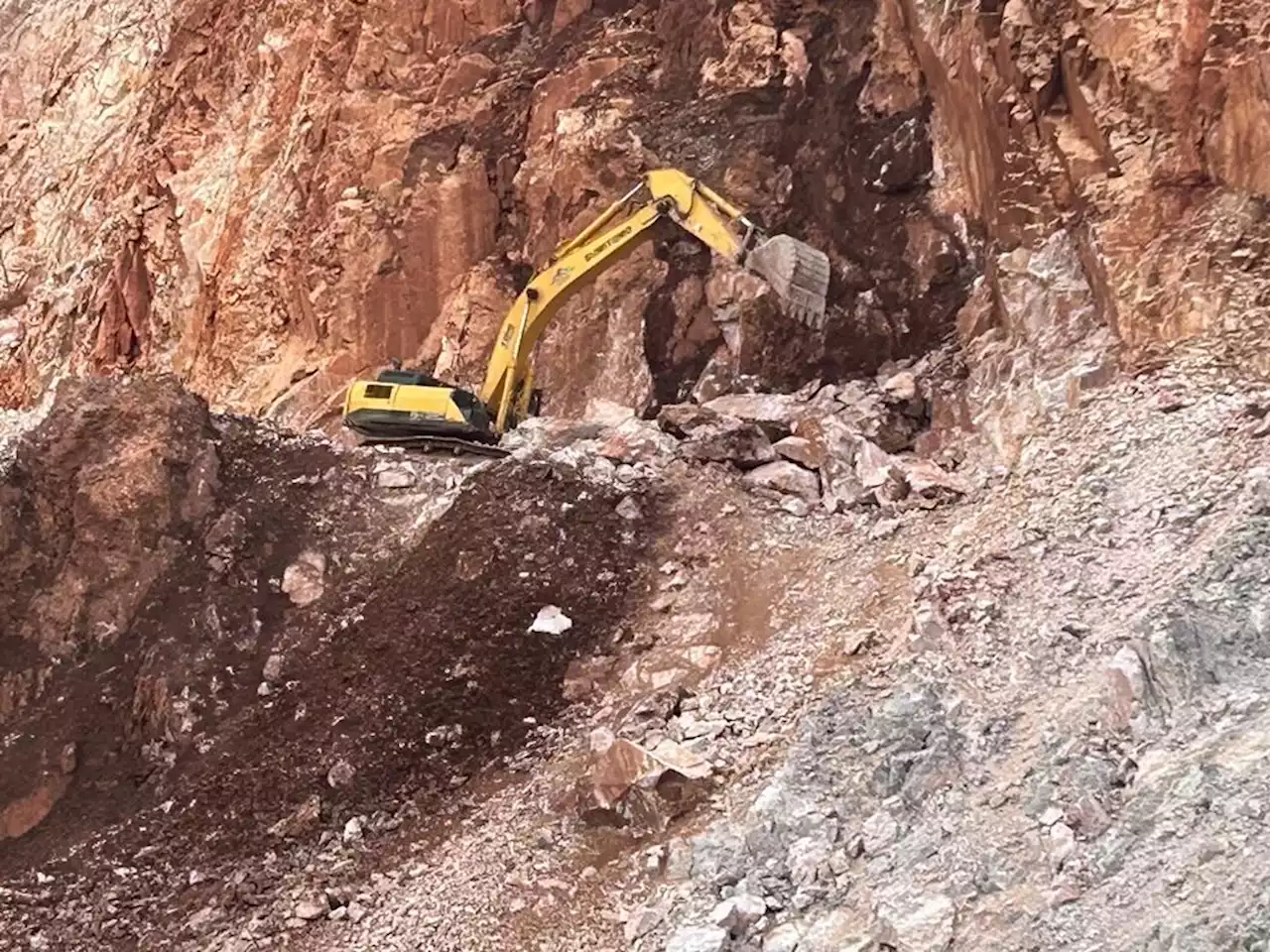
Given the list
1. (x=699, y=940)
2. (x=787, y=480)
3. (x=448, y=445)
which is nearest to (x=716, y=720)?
(x=699, y=940)

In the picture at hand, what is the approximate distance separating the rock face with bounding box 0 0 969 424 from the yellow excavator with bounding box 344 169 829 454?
110 centimetres

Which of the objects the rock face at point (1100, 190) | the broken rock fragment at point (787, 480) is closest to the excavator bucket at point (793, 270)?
the rock face at point (1100, 190)

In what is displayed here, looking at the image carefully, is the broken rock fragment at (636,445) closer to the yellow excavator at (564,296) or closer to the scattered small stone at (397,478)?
the yellow excavator at (564,296)

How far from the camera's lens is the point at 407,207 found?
15469 mm

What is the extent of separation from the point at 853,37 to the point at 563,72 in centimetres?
342

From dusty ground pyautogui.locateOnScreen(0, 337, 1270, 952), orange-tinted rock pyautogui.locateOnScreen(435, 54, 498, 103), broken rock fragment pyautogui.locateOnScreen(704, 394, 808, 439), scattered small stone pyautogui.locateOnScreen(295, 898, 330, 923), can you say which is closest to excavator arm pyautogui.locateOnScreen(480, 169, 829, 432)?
broken rock fragment pyautogui.locateOnScreen(704, 394, 808, 439)

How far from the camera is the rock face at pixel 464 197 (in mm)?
13016

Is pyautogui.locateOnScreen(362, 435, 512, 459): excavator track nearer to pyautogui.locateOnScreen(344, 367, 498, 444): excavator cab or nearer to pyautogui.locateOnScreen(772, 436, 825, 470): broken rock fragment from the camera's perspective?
pyautogui.locateOnScreen(344, 367, 498, 444): excavator cab

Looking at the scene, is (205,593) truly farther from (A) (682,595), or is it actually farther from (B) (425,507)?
(A) (682,595)

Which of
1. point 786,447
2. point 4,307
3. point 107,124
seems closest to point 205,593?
point 786,447

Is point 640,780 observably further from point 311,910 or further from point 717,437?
point 717,437

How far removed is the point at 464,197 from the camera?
15.3m

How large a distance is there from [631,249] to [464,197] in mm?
3844

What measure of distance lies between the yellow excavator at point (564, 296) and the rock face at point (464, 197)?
1.10 metres
